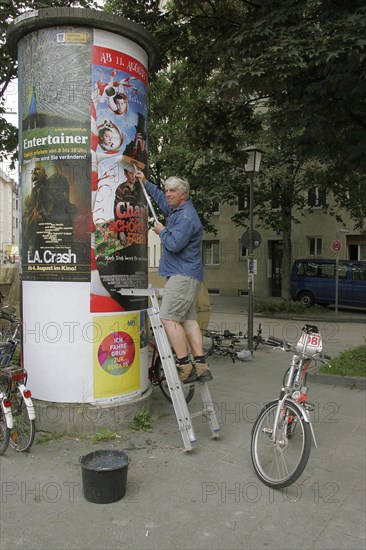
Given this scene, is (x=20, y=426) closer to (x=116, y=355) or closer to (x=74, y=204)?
(x=116, y=355)

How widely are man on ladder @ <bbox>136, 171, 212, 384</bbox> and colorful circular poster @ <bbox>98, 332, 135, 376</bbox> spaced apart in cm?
70

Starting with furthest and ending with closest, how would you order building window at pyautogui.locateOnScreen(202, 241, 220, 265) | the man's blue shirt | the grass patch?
building window at pyautogui.locateOnScreen(202, 241, 220, 265) < the grass patch < the man's blue shirt

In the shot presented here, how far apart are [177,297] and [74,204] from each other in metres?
1.39

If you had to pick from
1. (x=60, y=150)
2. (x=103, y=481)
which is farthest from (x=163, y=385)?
(x=60, y=150)

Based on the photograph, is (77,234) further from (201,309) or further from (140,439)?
(201,309)

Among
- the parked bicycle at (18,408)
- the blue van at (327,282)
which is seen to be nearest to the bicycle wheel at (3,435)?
the parked bicycle at (18,408)

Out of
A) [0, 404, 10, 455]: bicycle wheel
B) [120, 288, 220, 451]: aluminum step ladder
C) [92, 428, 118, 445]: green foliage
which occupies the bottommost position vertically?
[92, 428, 118, 445]: green foliage

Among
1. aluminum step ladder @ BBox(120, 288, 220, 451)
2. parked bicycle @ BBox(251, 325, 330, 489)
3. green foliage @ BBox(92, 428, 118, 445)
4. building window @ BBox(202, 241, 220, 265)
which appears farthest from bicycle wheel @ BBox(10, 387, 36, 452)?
building window @ BBox(202, 241, 220, 265)

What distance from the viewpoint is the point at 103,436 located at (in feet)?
15.5

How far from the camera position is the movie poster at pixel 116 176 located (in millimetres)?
4844

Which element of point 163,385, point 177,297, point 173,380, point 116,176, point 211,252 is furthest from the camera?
point 211,252

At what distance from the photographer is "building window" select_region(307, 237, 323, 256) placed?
86.4ft

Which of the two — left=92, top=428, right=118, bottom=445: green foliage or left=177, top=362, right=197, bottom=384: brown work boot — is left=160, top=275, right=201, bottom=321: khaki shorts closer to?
left=177, top=362, right=197, bottom=384: brown work boot

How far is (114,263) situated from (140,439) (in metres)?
1.77
